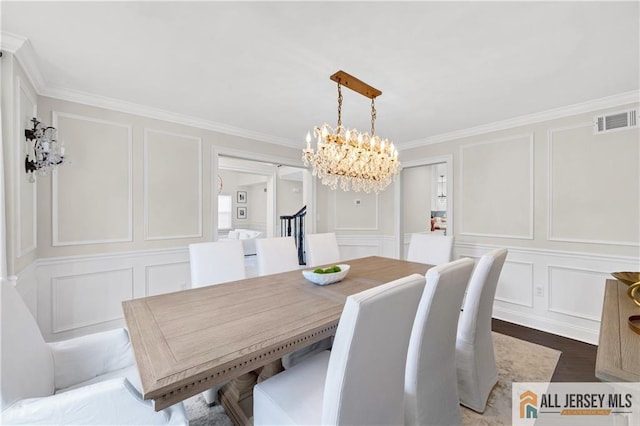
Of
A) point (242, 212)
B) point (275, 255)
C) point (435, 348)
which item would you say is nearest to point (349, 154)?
point (275, 255)

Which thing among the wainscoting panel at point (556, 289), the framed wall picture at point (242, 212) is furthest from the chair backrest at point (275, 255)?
the framed wall picture at point (242, 212)

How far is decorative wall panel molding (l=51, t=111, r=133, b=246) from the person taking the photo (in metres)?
2.47

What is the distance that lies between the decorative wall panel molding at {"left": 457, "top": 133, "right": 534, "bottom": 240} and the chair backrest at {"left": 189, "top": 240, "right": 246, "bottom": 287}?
2925 mm

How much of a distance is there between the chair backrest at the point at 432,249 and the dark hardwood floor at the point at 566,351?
41.7 inches

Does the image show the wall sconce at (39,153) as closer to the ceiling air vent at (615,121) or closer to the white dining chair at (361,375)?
the white dining chair at (361,375)

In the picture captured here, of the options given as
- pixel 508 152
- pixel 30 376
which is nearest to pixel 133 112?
pixel 30 376

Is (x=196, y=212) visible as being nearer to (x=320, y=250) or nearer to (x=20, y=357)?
(x=320, y=250)

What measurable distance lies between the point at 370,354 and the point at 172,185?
293 cm

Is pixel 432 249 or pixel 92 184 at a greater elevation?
pixel 92 184

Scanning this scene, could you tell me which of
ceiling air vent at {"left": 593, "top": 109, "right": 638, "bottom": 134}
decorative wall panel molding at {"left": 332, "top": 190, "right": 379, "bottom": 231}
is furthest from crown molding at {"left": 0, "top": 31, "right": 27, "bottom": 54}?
ceiling air vent at {"left": 593, "top": 109, "right": 638, "bottom": 134}

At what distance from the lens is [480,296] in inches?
65.1

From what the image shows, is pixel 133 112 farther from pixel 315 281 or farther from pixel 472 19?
pixel 472 19

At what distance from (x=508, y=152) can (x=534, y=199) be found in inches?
24.4

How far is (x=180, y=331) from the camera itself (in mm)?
1238
